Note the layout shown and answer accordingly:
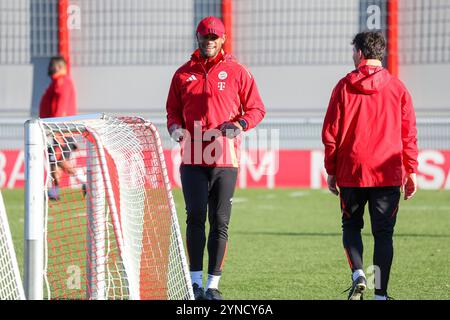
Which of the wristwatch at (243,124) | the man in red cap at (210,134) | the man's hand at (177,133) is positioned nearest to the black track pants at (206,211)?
the man in red cap at (210,134)

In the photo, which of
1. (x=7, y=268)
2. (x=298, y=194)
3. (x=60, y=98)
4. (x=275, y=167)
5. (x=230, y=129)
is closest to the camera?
(x=7, y=268)

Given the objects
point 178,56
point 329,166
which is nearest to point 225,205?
point 329,166

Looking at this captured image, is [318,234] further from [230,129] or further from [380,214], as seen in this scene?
[380,214]

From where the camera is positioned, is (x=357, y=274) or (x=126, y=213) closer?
(x=126, y=213)

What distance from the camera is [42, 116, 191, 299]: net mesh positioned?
6414 mm

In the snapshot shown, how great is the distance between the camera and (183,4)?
21016mm

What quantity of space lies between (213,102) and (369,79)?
1.28 metres

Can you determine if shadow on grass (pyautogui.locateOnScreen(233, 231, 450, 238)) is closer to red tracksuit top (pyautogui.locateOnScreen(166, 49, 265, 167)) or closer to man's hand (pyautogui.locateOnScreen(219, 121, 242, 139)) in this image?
red tracksuit top (pyautogui.locateOnScreen(166, 49, 265, 167))

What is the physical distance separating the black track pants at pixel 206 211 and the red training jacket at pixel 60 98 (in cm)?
821

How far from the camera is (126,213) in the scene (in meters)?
7.14

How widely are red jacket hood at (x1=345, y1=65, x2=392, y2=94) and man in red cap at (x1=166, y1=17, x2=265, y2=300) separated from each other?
98 cm

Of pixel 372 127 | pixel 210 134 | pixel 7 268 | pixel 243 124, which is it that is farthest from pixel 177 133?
pixel 7 268

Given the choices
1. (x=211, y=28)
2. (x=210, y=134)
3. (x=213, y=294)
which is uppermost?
(x=211, y=28)

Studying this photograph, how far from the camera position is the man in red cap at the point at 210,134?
796cm
